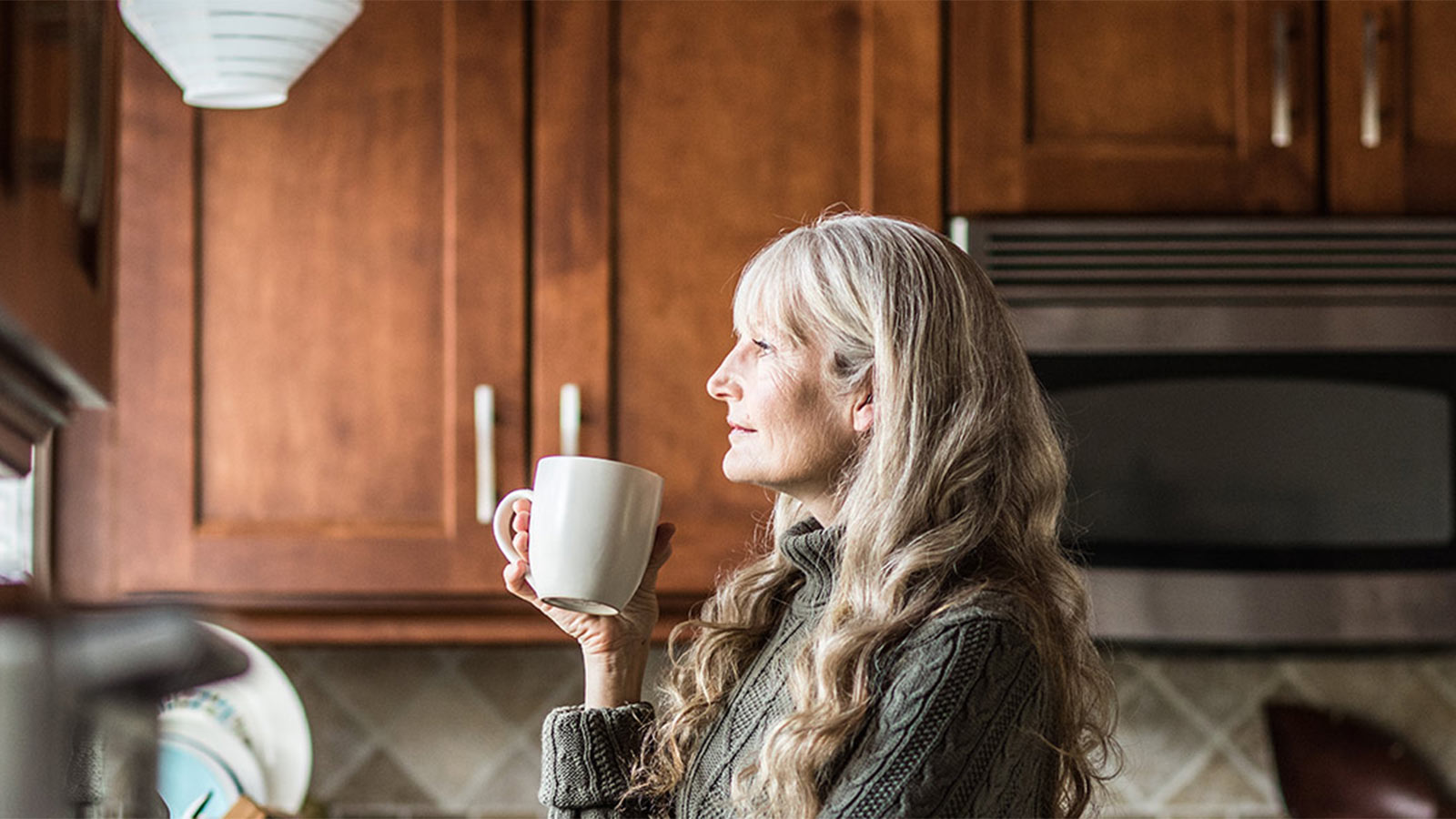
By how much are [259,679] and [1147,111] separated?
4.35 ft

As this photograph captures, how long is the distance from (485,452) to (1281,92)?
106 centimetres

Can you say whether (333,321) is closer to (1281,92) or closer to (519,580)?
(519,580)

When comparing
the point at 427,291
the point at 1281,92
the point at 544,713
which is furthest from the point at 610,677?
the point at 1281,92

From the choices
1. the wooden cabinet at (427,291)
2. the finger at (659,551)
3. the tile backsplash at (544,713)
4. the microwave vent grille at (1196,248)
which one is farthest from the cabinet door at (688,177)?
the finger at (659,551)

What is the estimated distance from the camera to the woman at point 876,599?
0.86m

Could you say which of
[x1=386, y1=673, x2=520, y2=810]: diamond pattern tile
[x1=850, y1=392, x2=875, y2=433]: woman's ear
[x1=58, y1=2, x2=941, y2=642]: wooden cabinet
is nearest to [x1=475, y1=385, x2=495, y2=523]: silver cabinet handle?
[x1=58, y1=2, x2=941, y2=642]: wooden cabinet

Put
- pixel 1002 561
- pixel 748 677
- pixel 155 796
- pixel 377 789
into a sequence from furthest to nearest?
pixel 377 789, pixel 748 677, pixel 1002 561, pixel 155 796

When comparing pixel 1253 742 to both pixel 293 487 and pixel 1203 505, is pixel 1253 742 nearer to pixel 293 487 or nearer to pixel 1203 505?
pixel 1203 505

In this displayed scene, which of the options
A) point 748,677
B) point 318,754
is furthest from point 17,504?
point 748,677

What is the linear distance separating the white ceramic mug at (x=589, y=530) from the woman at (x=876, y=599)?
5 centimetres

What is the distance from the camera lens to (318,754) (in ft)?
6.88

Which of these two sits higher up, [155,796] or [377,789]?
[155,796]

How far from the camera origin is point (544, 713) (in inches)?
82.5

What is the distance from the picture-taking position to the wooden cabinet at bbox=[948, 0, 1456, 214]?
178 cm
